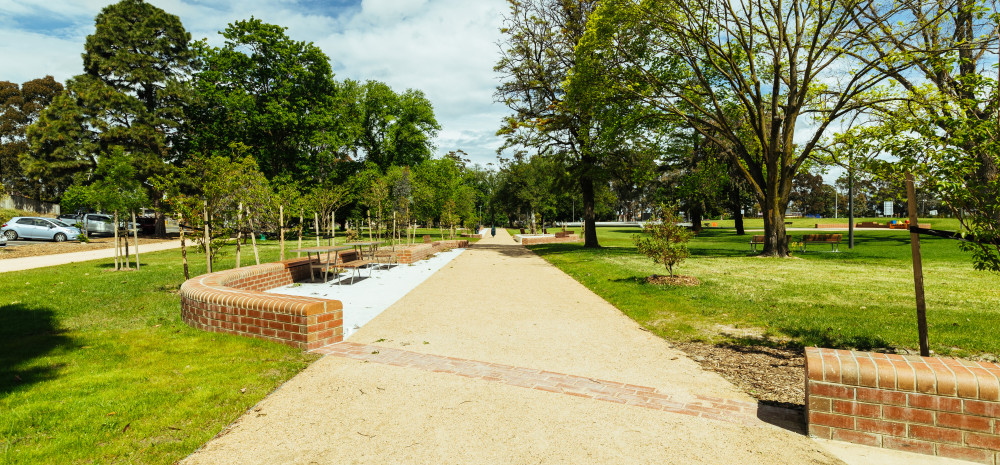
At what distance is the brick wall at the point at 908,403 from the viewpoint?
3.04 meters

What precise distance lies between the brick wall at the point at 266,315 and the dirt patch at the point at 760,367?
448 centimetres

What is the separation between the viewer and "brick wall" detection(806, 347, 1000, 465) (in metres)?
3.04

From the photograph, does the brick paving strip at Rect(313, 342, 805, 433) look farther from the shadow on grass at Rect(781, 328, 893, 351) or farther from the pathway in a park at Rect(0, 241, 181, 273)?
the pathway in a park at Rect(0, 241, 181, 273)

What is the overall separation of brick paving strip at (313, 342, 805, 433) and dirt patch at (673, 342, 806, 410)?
38 centimetres

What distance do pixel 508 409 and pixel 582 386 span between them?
3.00ft

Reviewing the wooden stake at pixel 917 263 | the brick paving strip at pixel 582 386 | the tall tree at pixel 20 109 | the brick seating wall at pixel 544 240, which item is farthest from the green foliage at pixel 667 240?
the tall tree at pixel 20 109

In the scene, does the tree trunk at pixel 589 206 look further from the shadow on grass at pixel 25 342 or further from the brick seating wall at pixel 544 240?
the shadow on grass at pixel 25 342

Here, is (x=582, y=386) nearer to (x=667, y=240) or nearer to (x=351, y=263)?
(x=667, y=240)

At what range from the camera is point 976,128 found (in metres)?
3.64

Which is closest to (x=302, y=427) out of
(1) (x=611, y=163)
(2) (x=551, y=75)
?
(1) (x=611, y=163)

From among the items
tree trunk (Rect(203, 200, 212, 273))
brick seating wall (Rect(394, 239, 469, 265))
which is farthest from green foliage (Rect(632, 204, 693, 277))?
tree trunk (Rect(203, 200, 212, 273))

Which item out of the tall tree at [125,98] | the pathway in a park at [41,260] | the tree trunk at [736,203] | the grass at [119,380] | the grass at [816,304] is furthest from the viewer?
the tree trunk at [736,203]

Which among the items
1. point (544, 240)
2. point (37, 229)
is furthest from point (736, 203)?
point (37, 229)

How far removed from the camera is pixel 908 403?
3.19 meters
